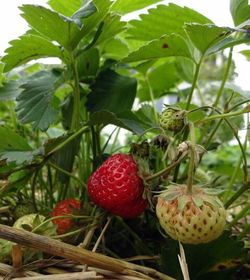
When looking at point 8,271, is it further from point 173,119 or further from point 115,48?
point 115,48

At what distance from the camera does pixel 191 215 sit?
0.42 meters

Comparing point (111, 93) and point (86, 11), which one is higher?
point (86, 11)

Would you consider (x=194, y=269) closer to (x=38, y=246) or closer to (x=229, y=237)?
(x=229, y=237)

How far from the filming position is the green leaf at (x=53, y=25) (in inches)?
19.8

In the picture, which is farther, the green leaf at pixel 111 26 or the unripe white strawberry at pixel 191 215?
the green leaf at pixel 111 26

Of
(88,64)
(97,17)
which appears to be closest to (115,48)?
(88,64)

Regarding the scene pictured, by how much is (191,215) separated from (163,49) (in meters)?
0.19

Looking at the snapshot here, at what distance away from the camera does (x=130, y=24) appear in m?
0.62

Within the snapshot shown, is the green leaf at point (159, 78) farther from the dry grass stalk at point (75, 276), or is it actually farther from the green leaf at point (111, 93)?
the dry grass stalk at point (75, 276)

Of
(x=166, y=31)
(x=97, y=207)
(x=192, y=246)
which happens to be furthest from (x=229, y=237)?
(x=166, y=31)

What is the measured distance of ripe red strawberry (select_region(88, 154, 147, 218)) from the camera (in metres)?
0.50

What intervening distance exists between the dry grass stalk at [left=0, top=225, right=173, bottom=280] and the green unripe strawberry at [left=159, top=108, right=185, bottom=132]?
13 cm

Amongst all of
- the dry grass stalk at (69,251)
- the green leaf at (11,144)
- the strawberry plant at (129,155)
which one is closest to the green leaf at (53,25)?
the strawberry plant at (129,155)

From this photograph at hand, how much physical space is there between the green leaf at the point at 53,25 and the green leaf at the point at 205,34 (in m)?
0.12
